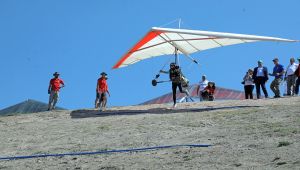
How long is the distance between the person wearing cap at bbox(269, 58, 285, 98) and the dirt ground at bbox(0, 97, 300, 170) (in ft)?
7.23

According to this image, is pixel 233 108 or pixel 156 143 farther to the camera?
pixel 233 108

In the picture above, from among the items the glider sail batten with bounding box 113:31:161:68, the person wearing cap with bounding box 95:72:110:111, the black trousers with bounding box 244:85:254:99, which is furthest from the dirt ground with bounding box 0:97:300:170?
the glider sail batten with bounding box 113:31:161:68

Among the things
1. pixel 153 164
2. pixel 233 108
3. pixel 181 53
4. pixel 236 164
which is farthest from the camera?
pixel 181 53

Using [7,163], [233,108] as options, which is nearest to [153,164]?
[7,163]

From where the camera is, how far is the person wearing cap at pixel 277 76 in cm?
2425

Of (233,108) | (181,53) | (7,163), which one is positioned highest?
(181,53)

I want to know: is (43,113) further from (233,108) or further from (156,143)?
(156,143)

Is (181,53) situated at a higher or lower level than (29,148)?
higher

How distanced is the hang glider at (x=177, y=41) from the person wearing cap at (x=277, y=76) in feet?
4.94

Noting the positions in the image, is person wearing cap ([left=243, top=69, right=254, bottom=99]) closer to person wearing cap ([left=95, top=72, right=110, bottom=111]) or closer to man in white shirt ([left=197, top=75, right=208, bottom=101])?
man in white shirt ([left=197, top=75, right=208, bottom=101])

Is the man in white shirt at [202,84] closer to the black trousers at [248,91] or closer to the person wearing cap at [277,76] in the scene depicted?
the black trousers at [248,91]

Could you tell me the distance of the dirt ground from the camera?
1277 cm

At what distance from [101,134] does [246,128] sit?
12.2ft

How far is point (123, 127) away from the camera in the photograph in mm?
17875
